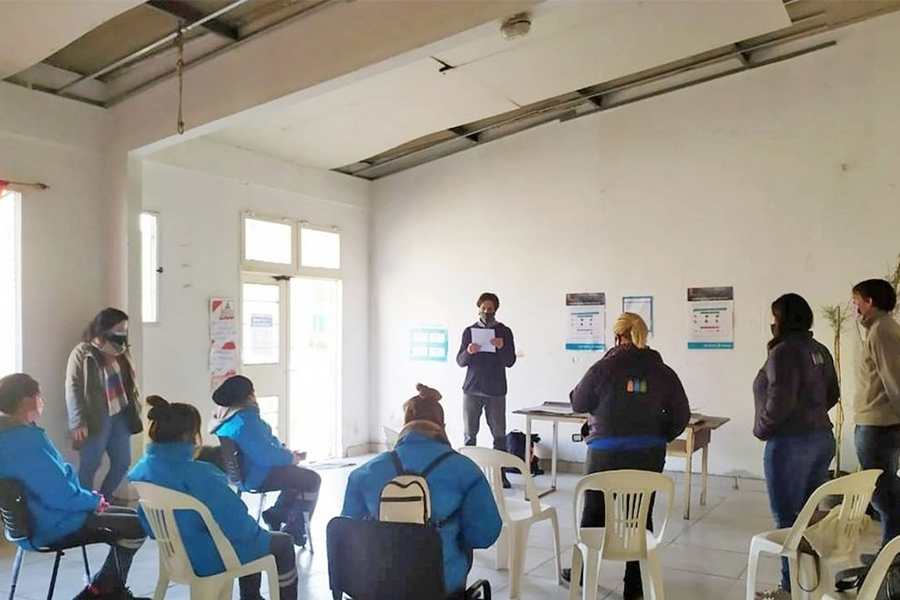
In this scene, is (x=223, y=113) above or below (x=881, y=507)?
above

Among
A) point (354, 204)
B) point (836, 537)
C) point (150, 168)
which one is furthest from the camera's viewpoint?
point (354, 204)

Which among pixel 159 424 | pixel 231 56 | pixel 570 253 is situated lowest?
pixel 159 424

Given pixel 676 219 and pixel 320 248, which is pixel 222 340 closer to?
pixel 320 248

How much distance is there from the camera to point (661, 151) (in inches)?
261

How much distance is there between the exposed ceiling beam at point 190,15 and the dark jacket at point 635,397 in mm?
3169

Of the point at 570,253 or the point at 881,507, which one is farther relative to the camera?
the point at 570,253

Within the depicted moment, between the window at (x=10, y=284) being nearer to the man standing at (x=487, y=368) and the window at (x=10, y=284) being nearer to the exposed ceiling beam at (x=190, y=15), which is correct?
the exposed ceiling beam at (x=190, y=15)

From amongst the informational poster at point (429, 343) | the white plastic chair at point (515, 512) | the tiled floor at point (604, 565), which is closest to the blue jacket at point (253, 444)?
the tiled floor at point (604, 565)

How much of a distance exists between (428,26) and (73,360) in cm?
316

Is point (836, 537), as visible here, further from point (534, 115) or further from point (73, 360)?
point (534, 115)

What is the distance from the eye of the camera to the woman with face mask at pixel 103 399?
15.6ft

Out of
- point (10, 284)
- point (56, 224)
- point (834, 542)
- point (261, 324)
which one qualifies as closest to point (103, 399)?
point (10, 284)

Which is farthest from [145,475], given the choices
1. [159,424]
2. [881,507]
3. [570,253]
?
[570,253]

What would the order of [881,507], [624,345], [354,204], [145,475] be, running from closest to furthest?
[145,475] < [624,345] < [881,507] < [354,204]
